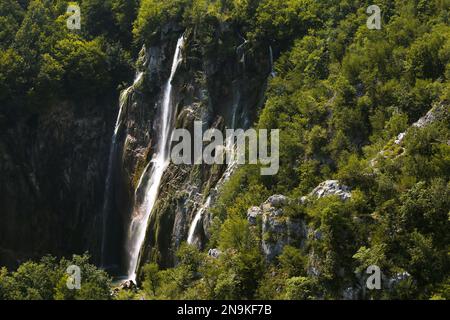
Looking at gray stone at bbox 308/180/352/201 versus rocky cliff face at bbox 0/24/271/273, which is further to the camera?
rocky cliff face at bbox 0/24/271/273

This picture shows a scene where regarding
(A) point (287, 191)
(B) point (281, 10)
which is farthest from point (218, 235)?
(B) point (281, 10)

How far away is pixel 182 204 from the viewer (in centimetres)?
5016

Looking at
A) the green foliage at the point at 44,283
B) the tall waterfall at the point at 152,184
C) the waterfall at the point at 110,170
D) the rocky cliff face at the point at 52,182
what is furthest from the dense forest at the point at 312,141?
the tall waterfall at the point at 152,184

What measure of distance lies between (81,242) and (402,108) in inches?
1338

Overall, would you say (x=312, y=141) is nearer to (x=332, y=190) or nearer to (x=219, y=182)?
(x=332, y=190)

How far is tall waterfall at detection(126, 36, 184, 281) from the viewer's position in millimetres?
53688

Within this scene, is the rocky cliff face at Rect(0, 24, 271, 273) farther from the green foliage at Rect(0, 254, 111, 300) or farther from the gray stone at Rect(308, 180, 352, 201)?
the gray stone at Rect(308, 180, 352, 201)

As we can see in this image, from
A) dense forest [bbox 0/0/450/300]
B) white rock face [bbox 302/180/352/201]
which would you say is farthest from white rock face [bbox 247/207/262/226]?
white rock face [bbox 302/180/352/201]

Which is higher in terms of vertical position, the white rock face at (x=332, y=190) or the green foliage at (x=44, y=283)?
the white rock face at (x=332, y=190)

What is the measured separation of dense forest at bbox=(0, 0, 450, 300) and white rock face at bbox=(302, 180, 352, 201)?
0.16 metres

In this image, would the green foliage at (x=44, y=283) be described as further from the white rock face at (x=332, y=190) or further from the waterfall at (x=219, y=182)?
the white rock face at (x=332, y=190)

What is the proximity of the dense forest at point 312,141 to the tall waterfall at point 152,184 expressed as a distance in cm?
457

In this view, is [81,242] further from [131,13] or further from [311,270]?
[311,270]

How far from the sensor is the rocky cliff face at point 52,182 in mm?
59062
